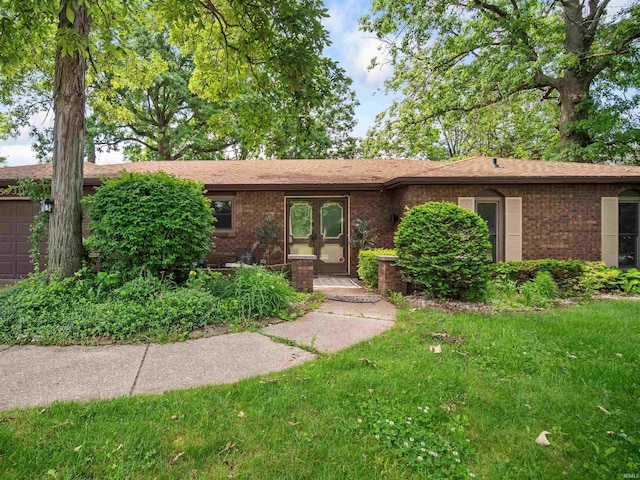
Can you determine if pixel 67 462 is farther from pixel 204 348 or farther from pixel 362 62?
pixel 362 62

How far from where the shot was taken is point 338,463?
1854mm

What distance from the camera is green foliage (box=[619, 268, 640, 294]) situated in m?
7.17

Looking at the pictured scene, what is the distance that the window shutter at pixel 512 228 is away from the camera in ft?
27.1

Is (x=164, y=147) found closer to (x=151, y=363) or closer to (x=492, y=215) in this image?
(x=492, y=215)

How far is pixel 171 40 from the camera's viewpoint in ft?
22.6

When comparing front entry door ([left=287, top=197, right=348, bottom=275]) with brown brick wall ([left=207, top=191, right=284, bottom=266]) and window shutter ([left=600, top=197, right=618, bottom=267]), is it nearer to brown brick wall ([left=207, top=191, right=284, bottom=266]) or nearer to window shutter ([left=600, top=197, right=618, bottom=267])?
brown brick wall ([left=207, top=191, right=284, bottom=266])

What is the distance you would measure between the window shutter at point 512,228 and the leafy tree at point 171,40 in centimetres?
617

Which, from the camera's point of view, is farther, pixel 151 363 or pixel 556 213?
pixel 556 213

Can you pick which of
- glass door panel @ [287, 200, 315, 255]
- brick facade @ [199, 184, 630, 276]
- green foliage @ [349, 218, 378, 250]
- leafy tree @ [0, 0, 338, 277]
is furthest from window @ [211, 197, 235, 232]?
brick facade @ [199, 184, 630, 276]

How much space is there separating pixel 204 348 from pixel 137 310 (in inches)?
47.7

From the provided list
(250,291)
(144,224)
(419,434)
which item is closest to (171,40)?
(144,224)

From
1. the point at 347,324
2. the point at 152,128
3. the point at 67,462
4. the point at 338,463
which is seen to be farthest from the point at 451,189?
the point at 152,128

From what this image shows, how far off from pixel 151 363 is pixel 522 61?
13.9 metres

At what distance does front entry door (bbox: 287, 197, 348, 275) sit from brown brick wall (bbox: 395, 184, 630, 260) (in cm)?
217
